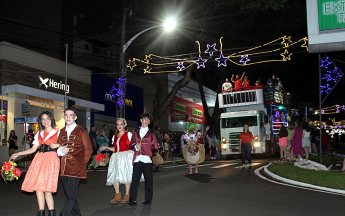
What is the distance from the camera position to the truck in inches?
840

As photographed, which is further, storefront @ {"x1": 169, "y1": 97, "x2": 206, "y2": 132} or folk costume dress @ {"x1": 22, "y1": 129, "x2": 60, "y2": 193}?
storefront @ {"x1": 169, "y1": 97, "x2": 206, "y2": 132}

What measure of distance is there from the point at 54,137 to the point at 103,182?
5437 mm

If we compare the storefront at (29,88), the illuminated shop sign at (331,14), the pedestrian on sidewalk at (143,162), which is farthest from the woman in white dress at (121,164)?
the storefront at (29,88)

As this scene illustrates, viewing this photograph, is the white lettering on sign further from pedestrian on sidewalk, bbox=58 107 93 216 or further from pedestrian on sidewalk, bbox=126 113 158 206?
pedestrian on sidewalk, bbox=58 107 93 216

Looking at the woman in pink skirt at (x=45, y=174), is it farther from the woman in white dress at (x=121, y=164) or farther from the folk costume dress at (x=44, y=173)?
the woman in white dress at (x=121, y=164)

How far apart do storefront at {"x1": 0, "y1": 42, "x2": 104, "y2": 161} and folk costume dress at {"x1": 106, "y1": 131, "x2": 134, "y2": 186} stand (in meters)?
10.7

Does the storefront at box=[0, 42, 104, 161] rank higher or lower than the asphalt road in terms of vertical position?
higher

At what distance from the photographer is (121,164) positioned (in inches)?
297

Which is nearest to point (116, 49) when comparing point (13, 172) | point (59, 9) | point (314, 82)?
point (59, 9)

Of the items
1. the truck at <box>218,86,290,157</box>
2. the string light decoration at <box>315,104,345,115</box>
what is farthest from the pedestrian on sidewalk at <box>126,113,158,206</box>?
the string light decoration at <box>315,104,345,115</box>

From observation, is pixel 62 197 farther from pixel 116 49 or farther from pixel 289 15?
pixel 116 49

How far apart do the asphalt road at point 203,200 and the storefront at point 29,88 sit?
31.0 feet

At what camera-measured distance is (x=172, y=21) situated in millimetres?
18312

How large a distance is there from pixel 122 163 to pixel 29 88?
46.2 feet
